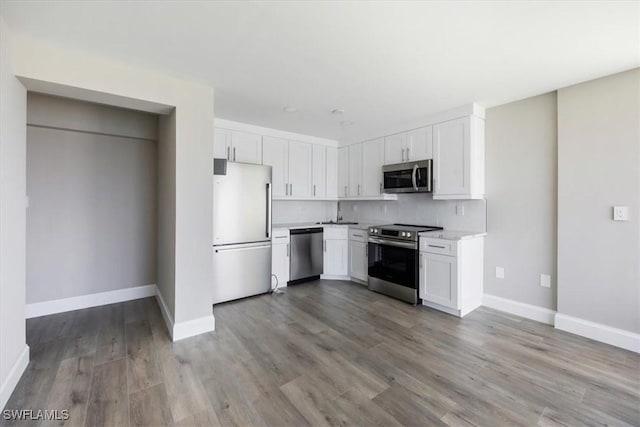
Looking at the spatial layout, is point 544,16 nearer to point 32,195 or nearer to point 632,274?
point 632,274

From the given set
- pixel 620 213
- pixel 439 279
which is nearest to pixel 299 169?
pixel 439 279

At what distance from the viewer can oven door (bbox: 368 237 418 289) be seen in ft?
11.2

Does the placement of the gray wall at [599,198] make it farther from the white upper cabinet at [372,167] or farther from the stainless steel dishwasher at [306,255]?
the stainless steel dishwasher at [306,255]

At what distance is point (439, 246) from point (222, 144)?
304 cm

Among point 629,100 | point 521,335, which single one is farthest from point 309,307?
point 629,100

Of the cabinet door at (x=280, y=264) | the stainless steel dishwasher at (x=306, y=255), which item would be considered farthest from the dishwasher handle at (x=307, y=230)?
the cabinet door at (x=280, y=264)

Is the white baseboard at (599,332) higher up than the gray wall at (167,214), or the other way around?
the gray wall at (167,214)

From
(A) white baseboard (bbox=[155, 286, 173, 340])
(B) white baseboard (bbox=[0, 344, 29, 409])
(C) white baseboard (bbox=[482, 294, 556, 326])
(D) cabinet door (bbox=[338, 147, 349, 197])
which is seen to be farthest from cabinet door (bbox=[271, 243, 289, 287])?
(C) white baseboard (bbox=[482, 294, 556, 326])

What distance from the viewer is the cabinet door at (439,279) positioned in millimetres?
3062

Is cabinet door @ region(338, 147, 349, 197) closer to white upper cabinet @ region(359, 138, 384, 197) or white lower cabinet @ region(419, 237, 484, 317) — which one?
white upper cabinet @ region(359, 138, 384, 197)

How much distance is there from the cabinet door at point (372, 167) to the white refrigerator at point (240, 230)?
5.18 ft

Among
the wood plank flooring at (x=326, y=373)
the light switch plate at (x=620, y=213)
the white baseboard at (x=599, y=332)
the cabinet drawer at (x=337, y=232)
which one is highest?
the light switch plate at (x=620, y=213)

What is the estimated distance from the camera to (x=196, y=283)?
265 centimetres

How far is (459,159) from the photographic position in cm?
329
